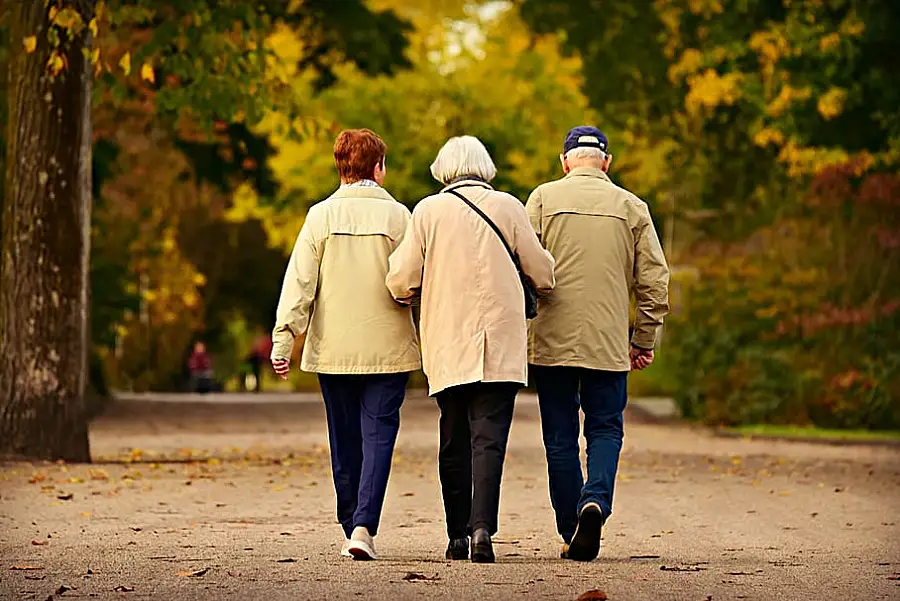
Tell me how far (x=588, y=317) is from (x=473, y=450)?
0.89 m

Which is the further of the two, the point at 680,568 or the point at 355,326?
the point at 355,326

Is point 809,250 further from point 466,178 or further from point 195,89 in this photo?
point 466,178

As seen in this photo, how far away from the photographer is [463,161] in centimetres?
980

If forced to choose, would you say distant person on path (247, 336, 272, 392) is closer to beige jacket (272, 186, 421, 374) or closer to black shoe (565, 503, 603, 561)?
beige jacket (272, 186, 421, 374)

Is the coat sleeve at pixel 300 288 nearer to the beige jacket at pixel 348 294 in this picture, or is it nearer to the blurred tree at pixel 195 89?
the beige jacket at pixel 348 294

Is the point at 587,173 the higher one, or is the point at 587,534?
the point at 587,173

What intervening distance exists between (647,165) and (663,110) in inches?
66.3

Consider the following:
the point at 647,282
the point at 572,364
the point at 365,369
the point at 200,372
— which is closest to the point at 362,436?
the point at 365,369

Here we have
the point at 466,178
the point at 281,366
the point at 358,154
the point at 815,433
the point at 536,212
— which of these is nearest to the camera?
Answer: the point at 281,366

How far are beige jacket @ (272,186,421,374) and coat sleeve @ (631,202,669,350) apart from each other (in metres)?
1.14

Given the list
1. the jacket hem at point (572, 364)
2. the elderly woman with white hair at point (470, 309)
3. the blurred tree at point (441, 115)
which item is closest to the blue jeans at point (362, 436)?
the elderly woman with white hair at point (470, 309)

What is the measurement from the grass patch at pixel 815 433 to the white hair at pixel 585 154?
13.1 meters

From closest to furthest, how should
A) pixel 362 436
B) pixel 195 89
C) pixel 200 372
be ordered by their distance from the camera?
pixel 362 436
pixel 195 89
pixel 200 372

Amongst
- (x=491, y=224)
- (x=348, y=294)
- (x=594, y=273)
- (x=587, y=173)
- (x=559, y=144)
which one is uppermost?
(x=559, y=144)
